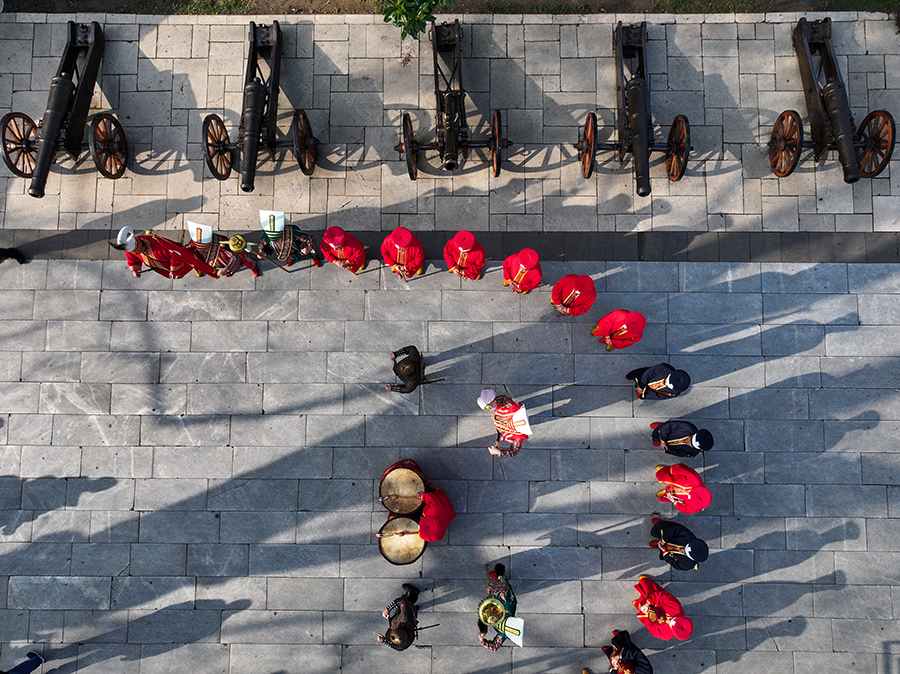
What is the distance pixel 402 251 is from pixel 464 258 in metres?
0.92

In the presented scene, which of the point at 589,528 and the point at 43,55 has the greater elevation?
the point at 43,55

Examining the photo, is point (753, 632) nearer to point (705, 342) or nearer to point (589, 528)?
point (589, 528)

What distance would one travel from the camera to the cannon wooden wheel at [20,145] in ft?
27.2

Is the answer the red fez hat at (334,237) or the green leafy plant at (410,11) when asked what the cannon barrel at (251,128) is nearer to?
the red fez hat at (334,237)

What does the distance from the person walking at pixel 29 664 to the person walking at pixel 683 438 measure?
34.4 feet

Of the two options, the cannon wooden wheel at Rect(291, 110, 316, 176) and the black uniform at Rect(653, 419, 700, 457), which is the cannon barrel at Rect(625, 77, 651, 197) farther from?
the cannon wooden wheel at Rect(291, 110, 316, 176)

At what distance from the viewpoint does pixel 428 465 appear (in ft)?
28.4

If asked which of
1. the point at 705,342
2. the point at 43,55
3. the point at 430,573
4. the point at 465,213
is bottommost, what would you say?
the point at 430,573

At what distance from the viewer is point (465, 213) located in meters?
8.94

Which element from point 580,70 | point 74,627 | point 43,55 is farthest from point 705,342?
point 43,55

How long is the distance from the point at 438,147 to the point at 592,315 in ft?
12.2

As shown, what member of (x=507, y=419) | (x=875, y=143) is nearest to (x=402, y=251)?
(x=507, y=419)

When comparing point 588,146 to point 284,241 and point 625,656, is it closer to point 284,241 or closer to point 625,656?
point 284,241

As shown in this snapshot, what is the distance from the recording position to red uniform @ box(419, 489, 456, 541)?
23.5 ft
